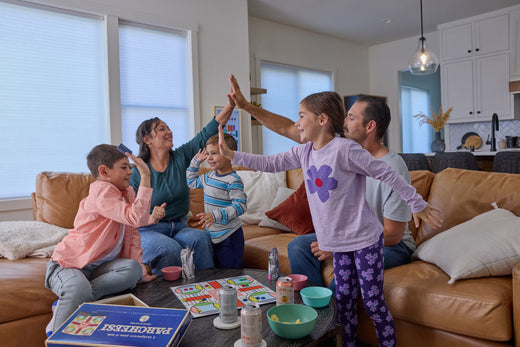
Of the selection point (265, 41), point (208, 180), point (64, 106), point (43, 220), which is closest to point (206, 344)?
point (208, 180)

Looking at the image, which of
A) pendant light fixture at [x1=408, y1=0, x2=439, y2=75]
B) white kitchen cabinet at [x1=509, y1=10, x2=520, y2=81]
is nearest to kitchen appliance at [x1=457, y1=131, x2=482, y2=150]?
white kitchen cabinet at [x1=509, y1=10, x2=520, y2=81]

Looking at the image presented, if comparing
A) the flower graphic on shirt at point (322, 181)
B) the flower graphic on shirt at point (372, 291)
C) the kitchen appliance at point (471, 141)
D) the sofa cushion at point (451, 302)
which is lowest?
the sofa cushion at point (451, 302)

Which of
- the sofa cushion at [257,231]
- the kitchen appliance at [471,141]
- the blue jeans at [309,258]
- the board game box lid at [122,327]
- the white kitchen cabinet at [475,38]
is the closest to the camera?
the board game box lid at [122,327]

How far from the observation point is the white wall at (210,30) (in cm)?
392

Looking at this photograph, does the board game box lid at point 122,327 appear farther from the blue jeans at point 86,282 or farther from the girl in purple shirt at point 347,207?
the girl in purple shirt at point 347,207

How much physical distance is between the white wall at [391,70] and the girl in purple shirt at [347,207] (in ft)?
18.4

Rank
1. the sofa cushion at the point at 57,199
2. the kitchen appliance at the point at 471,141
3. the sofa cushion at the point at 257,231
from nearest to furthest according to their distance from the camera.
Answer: the sofa cushion at the point at 57,199 → the sofa cushion at the point at 257,231 → the kitchen appliance at the point at 471,141

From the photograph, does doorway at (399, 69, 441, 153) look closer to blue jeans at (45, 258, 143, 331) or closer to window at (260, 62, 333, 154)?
window at (260, 62, 333, 154)

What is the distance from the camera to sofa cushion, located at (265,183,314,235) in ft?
8.62

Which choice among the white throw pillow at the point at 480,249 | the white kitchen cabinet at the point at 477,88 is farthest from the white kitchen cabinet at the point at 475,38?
the white throw pillow at the point at 480,249

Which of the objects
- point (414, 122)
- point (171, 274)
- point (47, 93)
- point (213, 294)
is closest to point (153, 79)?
point (47, 93)

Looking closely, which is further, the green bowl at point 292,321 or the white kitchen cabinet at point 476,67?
the white kitchen cabinet at point 476,67

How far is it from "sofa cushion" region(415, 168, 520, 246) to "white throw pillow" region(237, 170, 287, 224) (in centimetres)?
124

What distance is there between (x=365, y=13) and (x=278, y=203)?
3757 mm
